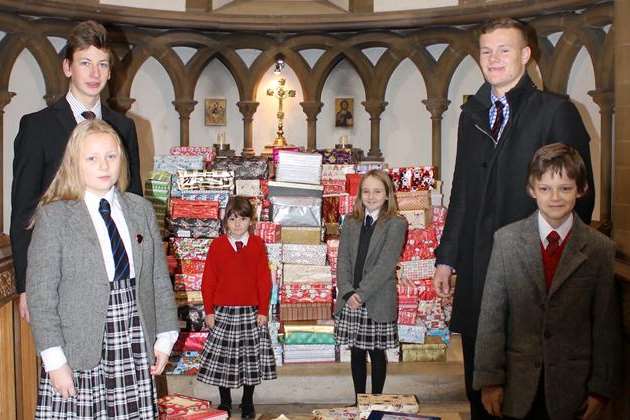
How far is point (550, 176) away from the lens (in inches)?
83.4

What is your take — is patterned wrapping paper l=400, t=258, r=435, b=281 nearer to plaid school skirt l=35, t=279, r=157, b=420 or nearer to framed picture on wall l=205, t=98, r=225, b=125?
framed picture on wall l=205, t=98, r=225, b=125

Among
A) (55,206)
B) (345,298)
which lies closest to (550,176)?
(55,206)

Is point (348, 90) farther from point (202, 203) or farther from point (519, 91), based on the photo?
point (519, 91)

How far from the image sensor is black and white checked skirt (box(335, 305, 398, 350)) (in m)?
4.24

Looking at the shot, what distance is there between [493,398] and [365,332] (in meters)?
2.06

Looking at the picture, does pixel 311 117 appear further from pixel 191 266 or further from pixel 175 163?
pixel 191 266

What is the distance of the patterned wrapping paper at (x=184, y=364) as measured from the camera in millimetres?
4848

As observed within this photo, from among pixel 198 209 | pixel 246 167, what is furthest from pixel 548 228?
pixel 246 167

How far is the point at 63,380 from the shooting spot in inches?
83.6

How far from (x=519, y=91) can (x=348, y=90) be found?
4778 millimetres

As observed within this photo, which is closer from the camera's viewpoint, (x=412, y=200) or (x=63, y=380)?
(x=63, y=380)

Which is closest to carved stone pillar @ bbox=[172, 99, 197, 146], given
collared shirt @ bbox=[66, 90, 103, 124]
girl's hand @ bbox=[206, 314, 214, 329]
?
girl's hand @ bbox=[206, 314, 214, 329]

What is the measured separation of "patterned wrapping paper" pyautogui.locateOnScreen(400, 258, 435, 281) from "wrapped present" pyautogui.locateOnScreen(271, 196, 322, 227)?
60 centimetres

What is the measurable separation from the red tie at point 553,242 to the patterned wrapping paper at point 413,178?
3.02 meters
